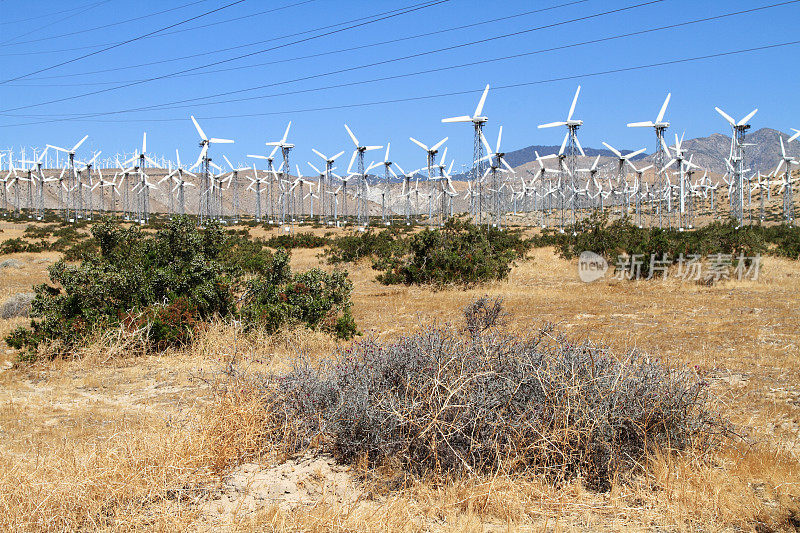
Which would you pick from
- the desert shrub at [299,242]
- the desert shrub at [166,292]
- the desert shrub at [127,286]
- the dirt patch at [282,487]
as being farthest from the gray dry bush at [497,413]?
the desert shrub at [299,242]

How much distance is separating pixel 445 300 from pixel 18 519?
13793mm

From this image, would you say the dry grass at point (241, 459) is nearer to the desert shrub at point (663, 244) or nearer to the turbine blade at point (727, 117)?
the desert shrub at point (663, 244)

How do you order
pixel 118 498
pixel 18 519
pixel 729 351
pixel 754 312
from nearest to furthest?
pixel 18 519 → pixel 118 498 → pixel 729 351 → pixel 754 312

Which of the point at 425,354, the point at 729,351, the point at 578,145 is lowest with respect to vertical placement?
the point at 729,351

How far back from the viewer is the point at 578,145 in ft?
188

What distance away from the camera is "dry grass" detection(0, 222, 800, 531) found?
157 inches

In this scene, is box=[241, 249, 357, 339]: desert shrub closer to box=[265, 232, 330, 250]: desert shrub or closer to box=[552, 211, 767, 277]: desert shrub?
box=[552, 211, 767, 277]: desert shrub

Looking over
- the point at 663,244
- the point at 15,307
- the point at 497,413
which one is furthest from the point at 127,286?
the point at 663,244

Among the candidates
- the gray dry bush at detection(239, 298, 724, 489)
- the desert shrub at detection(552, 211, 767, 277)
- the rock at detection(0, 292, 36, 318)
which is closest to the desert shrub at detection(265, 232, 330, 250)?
the desert shrub at detection(552, 211, 767, 277)

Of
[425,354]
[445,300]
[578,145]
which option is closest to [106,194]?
[578,145]

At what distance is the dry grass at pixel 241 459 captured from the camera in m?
4.00

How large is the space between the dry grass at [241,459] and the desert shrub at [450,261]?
997 centimetres

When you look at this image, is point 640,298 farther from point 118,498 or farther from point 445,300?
point 118,498

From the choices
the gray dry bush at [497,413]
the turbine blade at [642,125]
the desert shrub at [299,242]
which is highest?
the turbine blade at [642,125]
